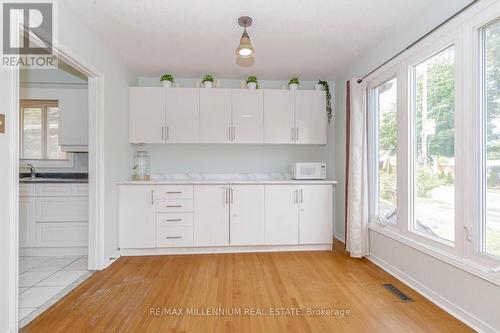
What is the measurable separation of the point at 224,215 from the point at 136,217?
3.56 ft

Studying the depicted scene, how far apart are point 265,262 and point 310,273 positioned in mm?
545

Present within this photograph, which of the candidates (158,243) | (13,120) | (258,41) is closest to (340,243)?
(158,243)

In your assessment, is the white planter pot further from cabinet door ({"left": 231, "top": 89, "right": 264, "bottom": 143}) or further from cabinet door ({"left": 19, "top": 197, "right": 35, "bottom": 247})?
cabinet door ({"left": 19, "top": 197, "right": 35, "bottom": 247})

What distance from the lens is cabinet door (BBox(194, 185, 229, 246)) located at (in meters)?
3.29

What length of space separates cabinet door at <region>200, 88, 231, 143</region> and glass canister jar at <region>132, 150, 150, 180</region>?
922mm

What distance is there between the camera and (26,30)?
5.84 ft

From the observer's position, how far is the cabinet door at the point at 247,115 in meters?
3.66

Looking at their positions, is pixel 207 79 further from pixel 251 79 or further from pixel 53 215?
pixel 53 215

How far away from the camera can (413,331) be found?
5.70ft

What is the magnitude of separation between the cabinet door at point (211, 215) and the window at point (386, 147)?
5.96ft

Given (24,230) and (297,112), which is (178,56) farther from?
(24,230)

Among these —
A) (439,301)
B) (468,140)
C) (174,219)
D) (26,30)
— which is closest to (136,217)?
(174,219)

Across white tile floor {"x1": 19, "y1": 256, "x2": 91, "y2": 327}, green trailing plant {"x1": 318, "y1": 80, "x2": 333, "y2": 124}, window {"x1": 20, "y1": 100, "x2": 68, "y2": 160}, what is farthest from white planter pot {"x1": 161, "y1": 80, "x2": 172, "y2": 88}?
white tile floor {"x1": 19, "y1": 256, "x2": 91, "y2": 327}

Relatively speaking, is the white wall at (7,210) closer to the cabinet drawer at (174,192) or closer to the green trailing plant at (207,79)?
the cabinet drawer at (174,192)
